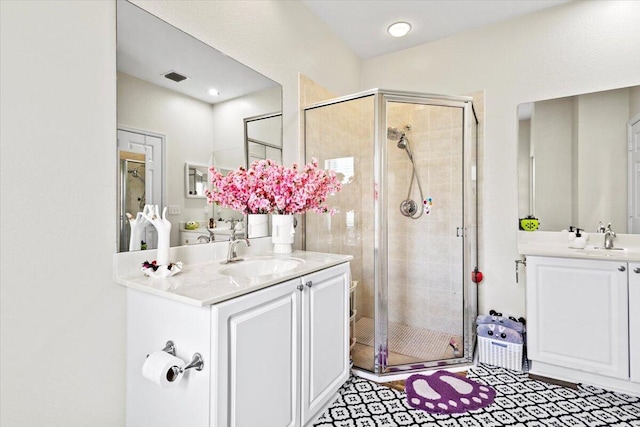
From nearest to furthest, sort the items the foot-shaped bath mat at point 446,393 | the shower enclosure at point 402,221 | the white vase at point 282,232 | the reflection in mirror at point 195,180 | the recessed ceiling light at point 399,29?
the reflection in mirror at point 195,180 → the foot-shaped bath mat at point 446,393 → the white vase at point 282,232 → the shower enclosure at point 402,221 → the recessed ceiling light at point 399,29

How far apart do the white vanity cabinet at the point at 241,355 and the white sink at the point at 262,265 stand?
22 centimetres

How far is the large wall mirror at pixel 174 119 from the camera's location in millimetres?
1357

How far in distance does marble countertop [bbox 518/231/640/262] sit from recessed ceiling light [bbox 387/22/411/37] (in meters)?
1.96

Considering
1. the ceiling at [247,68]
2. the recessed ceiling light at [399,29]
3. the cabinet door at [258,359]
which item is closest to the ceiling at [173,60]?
the ceiling at [247,68]

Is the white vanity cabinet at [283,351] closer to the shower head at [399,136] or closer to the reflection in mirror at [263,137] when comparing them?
the reflection in mirror at [263,137]

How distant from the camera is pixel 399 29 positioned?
8.92 feet

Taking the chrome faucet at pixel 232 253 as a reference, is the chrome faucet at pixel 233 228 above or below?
above

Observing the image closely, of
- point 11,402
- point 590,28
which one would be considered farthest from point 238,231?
point 590,28

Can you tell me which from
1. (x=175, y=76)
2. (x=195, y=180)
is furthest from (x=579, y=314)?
(x=175, y=76)

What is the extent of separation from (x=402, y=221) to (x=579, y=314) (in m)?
1.24

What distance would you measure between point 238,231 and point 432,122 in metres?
1.68

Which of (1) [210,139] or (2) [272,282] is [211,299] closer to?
(2) [272,282]

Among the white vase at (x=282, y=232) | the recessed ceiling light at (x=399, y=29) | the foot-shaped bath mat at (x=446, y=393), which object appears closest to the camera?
the foot-shaped bath mat at (x=446, y=393)

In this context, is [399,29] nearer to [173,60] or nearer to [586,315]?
[173,60]
